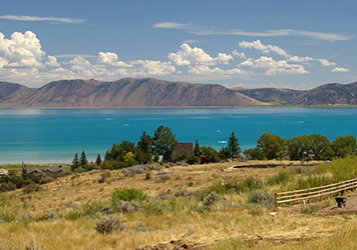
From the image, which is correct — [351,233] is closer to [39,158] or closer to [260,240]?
[260,240]

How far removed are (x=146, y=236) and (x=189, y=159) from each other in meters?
45.9

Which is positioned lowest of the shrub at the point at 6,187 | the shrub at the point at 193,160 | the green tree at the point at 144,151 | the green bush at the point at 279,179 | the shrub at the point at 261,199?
the shrub at the point at 193,160

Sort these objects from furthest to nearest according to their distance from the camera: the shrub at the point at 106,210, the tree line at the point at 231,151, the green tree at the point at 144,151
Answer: the green tree at the point at 144,151
the tree line at the point at 231,151
the shrub at the point at 106,210

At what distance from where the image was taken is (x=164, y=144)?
59.0 m

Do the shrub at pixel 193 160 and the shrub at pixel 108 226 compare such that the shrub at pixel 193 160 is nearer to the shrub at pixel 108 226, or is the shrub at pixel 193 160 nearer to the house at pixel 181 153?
the house at pixel 181 153

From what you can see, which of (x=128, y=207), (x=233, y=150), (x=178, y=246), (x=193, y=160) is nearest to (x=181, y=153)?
(x=193, y=160)

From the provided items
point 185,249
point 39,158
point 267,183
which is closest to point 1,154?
point 39,158

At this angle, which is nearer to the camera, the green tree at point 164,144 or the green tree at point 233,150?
the green tree at point 233,150

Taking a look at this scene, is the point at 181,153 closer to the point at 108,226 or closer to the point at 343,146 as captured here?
the point at 343,146

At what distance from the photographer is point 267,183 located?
20.9m

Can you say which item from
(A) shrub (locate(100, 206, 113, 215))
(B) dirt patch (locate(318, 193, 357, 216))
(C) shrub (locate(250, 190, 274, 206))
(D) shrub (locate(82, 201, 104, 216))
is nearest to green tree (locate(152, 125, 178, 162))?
(C) shrub (locate(250, 190, 274, 206))

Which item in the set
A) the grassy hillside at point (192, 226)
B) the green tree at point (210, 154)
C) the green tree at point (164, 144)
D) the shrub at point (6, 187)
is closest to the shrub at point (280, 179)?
the grassy hillside at point (192, 226)

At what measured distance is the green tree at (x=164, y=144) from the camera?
58656 millimetres

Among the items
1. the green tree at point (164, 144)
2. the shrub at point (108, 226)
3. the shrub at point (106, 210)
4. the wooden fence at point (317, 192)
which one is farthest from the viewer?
the green tree at point (164, 144)
